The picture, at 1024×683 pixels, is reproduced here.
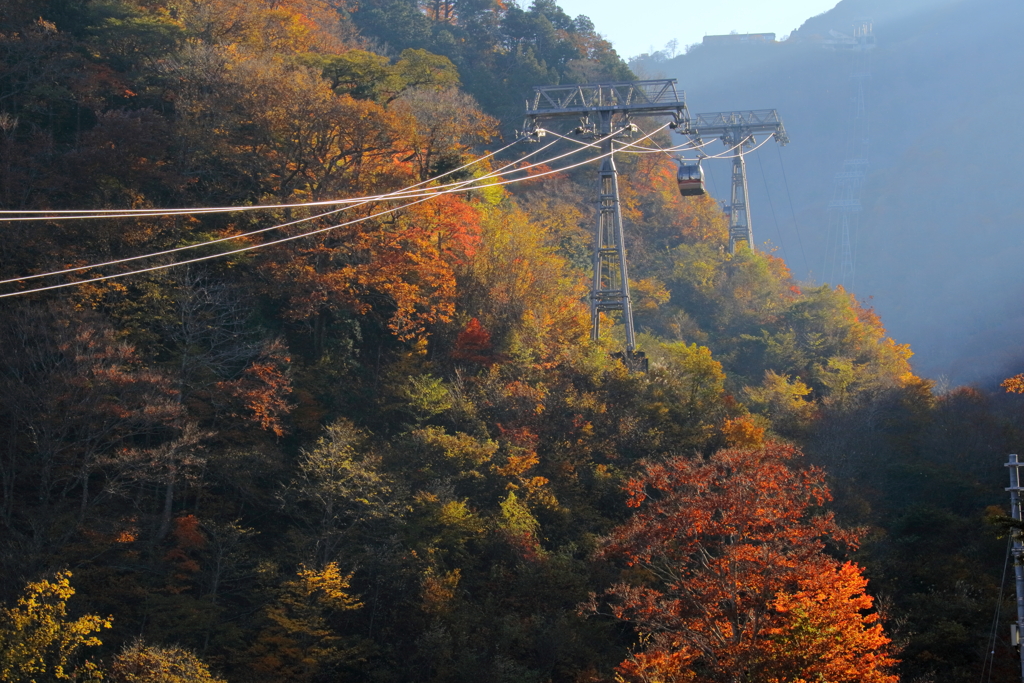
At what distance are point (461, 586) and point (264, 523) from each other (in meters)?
5.46

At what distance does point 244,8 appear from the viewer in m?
33.2

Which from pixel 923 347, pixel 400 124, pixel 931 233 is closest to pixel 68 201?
pixel 400 124

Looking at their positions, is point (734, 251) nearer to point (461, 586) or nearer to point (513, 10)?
point (513, 10)

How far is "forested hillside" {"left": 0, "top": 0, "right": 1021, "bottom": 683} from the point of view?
709 inches

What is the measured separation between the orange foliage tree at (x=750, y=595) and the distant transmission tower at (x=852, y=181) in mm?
65167

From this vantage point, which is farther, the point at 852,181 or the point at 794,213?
the point at 794,213

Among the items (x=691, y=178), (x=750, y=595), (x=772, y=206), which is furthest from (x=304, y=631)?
(x=772, y=206)

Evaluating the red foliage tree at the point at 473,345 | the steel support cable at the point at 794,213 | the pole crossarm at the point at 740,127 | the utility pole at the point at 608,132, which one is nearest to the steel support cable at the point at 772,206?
the steel support cable at the point at 794,213

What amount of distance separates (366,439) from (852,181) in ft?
249

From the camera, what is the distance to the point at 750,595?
1584 cm

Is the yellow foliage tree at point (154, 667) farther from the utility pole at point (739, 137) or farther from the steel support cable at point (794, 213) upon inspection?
the steel support cable at point (794, 213)

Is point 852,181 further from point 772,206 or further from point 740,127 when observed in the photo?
point 740,127

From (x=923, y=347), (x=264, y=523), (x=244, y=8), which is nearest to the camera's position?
(x=264, y=523)

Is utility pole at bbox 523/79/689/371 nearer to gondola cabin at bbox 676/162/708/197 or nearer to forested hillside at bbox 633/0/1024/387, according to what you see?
gondola cabin at bbox 676/162/708/197
